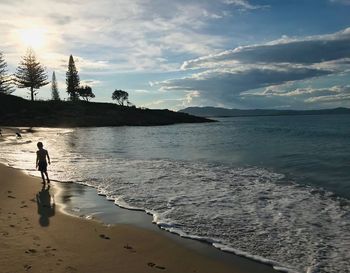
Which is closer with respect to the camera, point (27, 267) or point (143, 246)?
point (27, 267)

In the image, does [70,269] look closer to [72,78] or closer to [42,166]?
[42,166]

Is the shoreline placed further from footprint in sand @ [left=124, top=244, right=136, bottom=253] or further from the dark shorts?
the dark shorts

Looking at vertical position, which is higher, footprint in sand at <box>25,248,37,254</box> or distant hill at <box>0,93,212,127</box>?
distant hill at <box>0,93,212,127</box>

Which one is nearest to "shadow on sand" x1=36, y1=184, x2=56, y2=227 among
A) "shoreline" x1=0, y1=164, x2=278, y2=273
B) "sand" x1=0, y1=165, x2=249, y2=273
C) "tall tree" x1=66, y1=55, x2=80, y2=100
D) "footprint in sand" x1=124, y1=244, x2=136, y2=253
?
"sand" x1=0, y1=165, x2=249, y2=273

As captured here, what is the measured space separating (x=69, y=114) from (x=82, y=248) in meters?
85.2

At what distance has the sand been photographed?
772 centimetres

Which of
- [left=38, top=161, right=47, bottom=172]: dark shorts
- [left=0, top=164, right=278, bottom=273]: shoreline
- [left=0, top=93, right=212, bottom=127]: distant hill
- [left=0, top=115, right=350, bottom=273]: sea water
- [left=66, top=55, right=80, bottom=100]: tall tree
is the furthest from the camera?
[left=66, top=55, right=80, bottom=100]: tall tree

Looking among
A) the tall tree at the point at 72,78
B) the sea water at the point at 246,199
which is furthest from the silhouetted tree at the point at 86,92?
the sea water at the point at 246,199

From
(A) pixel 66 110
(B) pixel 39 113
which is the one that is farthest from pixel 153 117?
(B) pixel 39 113

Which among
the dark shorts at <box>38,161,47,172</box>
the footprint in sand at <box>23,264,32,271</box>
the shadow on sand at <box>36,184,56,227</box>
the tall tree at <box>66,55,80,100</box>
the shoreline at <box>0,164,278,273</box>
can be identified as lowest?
the shoreline at <box>0,164,278,273</box>

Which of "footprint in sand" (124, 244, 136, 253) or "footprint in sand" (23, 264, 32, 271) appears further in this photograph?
"footprint in sand" (124, 244, 136, 253)

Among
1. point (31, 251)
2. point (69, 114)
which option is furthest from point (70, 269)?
point (69, 114)

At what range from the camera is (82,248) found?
8.77 m

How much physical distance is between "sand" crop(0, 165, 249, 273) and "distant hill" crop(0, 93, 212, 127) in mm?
70604
